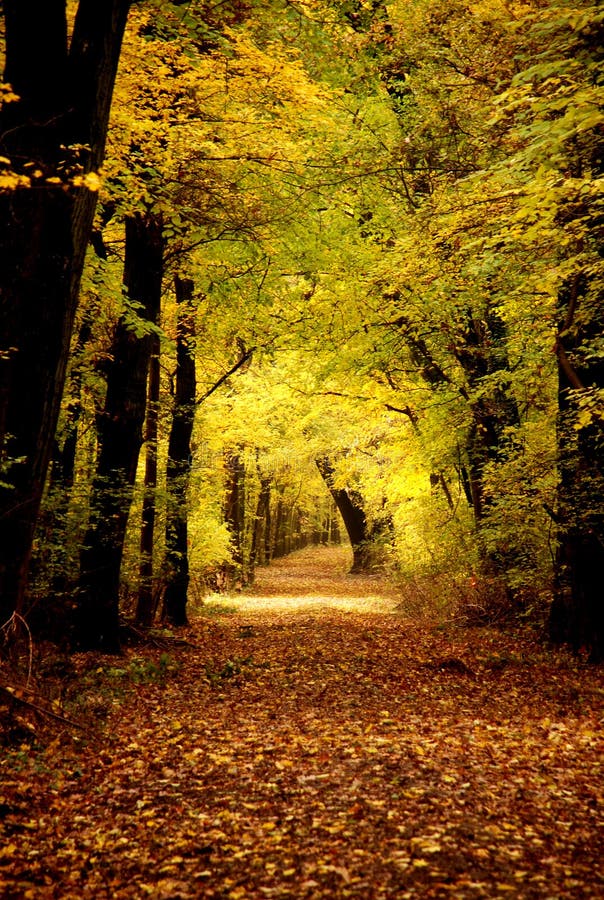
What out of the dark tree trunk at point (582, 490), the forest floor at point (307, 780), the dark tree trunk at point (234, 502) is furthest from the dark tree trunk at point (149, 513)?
the dark tree trunk at point (234, 502)

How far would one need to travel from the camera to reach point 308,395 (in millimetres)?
21125

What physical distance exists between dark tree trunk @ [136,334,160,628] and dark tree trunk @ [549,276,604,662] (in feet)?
22.0

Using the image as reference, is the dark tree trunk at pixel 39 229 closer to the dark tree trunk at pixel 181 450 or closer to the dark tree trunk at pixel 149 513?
the dark tree trunk at pixel 149 513

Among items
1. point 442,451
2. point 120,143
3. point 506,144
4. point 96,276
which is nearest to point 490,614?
point 442,451

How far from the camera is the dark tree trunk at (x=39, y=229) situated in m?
5.68

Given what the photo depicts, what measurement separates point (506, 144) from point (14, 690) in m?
9.60

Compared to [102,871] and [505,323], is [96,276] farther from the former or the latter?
[505,323]

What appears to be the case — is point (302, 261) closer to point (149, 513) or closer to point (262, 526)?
point (149, 513)

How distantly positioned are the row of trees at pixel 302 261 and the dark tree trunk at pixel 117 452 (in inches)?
1.7

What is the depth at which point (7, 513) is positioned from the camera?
19.3 feet

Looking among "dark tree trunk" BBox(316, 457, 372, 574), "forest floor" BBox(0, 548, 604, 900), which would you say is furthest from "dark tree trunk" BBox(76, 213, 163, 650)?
"dark tree trunk" BBox(316, 457, 372, 574)

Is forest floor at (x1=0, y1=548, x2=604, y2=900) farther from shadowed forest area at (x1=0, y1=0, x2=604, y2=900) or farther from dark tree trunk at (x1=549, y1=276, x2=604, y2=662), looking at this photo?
dark tree trunk at (x1=549, y1=276, x2=604, y2=662)

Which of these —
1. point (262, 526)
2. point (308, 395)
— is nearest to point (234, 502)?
point (308, 395)

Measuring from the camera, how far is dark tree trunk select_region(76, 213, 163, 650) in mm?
10273
